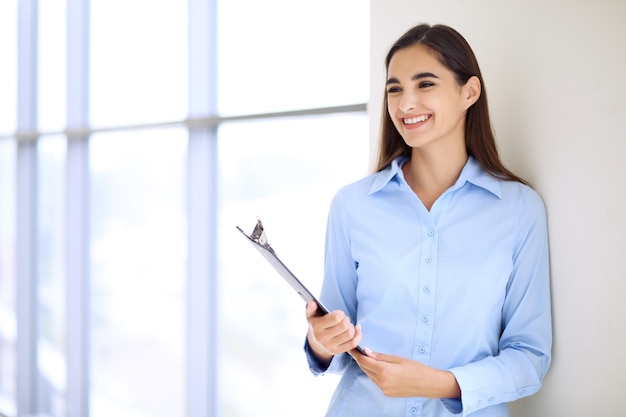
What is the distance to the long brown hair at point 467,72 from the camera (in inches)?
60.9

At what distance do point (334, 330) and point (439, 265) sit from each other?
28 cm

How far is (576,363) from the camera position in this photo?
4.81ft

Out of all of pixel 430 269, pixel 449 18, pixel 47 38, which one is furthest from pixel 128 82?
pixel 430 269

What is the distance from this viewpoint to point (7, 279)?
464cm

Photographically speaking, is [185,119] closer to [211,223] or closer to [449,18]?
[211,223]

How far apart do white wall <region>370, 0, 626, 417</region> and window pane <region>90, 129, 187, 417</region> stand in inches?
77.5

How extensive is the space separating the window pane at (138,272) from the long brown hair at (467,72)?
190 cm

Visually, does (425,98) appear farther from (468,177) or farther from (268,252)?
(268,252)

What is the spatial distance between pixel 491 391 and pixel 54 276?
3462 mm

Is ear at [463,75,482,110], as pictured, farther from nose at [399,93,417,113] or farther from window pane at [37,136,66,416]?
window pane at [37,136,66,416]

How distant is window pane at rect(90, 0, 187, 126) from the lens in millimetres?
3301

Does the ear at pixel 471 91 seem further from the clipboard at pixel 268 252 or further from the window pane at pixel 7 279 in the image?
the window pane at pixel 7 279

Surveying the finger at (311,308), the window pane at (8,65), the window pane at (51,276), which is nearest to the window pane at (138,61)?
the window pane at (51,276)

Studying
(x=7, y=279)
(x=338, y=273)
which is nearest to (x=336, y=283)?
(x=338, y=273)
